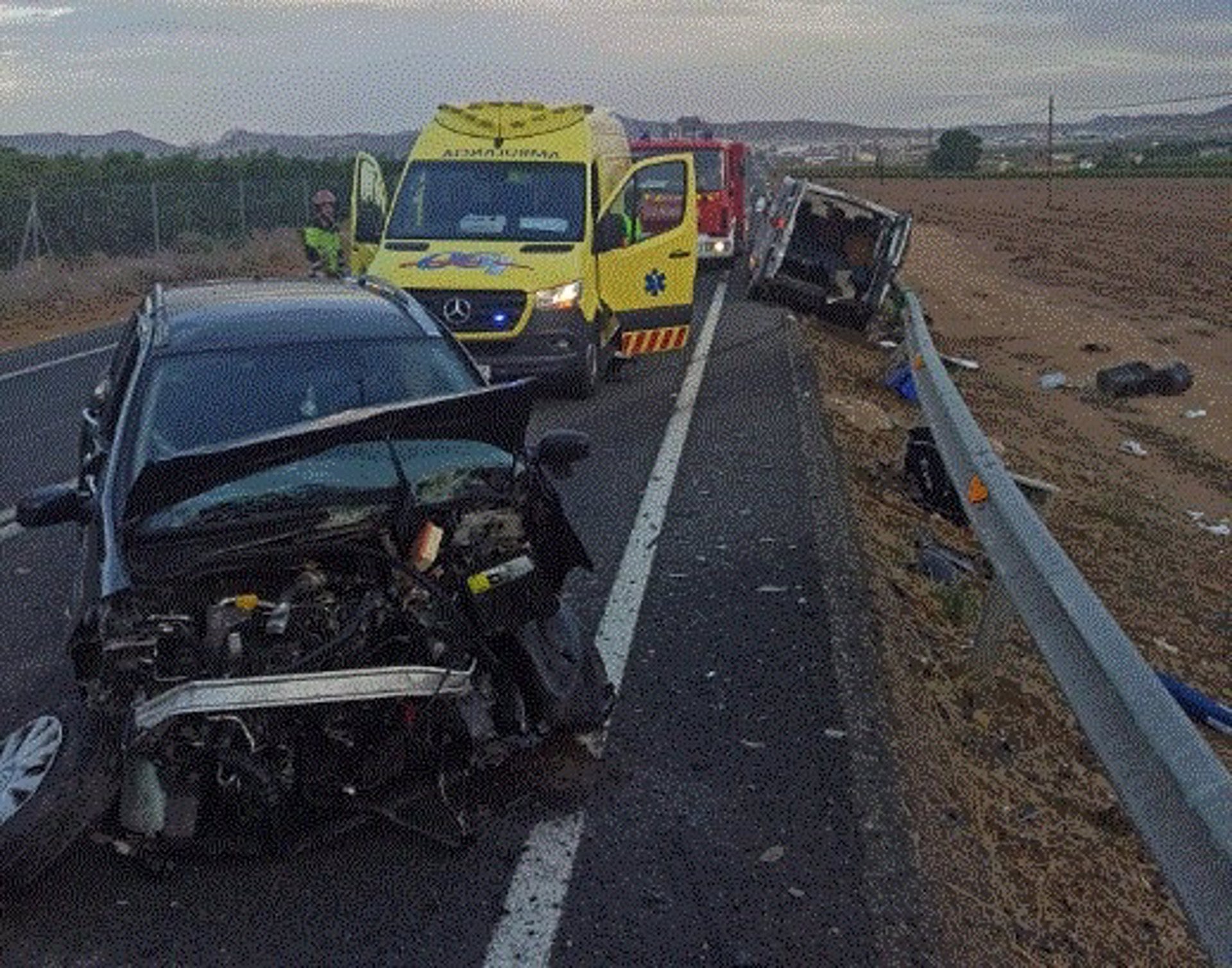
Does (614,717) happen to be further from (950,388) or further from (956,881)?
(950,388)

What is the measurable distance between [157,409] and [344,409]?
0.71 meters

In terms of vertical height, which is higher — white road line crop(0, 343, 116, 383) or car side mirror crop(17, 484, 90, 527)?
car side mirror crop(17, 484, 90, 527)

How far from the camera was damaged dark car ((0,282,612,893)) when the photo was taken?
164 inches

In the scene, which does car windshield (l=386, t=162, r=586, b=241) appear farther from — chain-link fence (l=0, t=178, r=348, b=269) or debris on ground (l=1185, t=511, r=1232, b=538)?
chain-link fence (l=0, t=178, r=348, b=269)

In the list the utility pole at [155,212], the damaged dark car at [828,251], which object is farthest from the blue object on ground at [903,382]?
the utility pole at [155,212]

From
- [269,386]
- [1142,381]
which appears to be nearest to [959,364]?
[1142,381]

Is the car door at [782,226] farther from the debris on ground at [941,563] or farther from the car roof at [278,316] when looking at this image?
the car roof at [278,316]

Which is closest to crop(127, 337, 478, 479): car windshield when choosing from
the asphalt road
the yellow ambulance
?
the asphalt road

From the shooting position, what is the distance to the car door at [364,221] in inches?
539

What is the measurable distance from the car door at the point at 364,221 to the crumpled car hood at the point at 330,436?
8.91m

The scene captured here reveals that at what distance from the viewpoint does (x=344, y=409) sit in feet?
18.8

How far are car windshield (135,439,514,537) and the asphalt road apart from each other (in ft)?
3.32

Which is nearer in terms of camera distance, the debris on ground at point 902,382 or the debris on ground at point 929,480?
the debris on ground at point 929,480

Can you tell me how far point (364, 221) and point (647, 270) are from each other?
2705 millimetres
